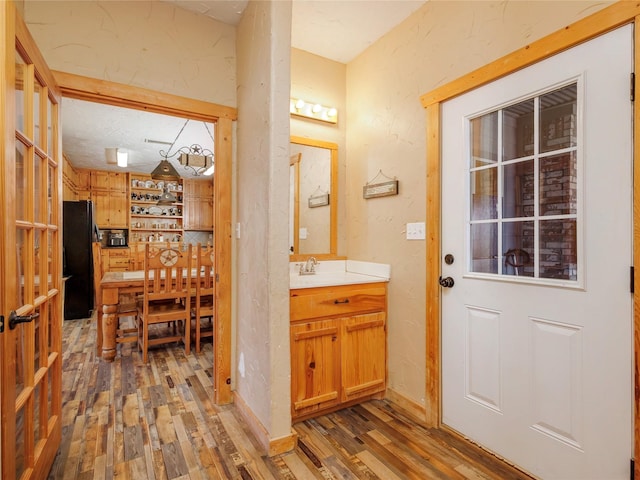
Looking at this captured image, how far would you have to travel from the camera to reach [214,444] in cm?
188

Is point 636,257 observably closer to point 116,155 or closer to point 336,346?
point 336,346

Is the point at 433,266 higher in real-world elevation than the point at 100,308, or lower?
higher

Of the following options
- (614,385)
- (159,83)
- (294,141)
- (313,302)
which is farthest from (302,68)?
(614,385)

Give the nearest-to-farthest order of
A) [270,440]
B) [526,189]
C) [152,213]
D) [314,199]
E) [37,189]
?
1. [37,189]
2. [526,189]
3. [270,440]
4. [314,199]
5. [152,213]

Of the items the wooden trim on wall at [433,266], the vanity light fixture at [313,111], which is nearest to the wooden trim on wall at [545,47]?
the wooden trim on wall at [433,266]

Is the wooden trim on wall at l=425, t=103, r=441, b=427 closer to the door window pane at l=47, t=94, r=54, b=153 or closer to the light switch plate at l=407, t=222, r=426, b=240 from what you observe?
the light switch plate at l=407, t=222, r=426, b=240

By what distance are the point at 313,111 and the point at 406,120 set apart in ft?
2.47

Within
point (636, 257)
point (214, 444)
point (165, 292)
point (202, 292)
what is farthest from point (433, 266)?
point (165, 292)

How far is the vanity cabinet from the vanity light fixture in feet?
4.42

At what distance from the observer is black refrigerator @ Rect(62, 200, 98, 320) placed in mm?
4844

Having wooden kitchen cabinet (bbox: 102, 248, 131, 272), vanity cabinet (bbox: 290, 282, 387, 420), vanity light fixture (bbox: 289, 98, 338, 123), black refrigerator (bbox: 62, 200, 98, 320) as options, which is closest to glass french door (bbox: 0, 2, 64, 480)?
vanity cabinet (bbox: 290, 282, 387, 420)

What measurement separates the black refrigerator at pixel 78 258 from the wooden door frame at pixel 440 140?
4910mm

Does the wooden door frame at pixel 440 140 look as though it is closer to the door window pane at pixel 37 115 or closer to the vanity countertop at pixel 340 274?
the vanity countertop at pixel 340 274

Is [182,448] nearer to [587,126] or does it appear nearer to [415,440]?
[415,440]
